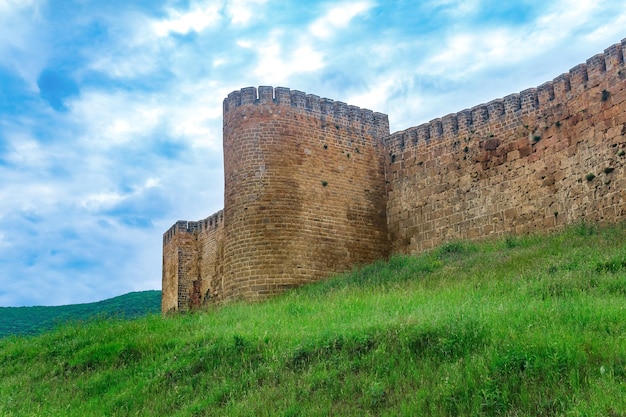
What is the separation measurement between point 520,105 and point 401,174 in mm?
3880

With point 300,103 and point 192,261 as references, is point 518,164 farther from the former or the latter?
point 192,261

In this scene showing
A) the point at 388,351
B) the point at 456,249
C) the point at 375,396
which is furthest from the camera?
the point at 456,249

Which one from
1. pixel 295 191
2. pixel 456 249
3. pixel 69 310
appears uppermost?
pixel 295 191

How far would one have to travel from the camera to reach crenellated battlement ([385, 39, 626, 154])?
53.0 feet

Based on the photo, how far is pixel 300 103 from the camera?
20062 mm

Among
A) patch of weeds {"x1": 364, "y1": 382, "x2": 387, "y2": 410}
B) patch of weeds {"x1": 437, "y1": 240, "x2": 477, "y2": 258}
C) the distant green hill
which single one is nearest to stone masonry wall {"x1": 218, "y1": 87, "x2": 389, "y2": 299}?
patch of weeds {"x1": 437, "y1": 240, "x2": 477, "y2": 258}

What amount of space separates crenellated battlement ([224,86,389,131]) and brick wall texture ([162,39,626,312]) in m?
0.03

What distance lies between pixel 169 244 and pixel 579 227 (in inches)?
627

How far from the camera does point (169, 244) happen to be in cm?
2730

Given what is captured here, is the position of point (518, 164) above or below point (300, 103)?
below

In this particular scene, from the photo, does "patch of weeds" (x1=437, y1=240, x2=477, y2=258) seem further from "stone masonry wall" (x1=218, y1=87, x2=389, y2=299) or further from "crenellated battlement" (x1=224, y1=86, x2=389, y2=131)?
"crenellated battlement" (x1=224, y1=86, x2=389, y2=131)

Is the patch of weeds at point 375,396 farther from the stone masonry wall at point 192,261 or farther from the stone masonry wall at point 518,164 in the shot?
the stone masonry wall at point 192,261

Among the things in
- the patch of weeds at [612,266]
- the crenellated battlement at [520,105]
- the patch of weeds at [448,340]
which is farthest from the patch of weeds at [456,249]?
the patch of weeds at [448,340]

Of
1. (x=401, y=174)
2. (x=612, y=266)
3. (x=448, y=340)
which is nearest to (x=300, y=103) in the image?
(x=401, y=174)
